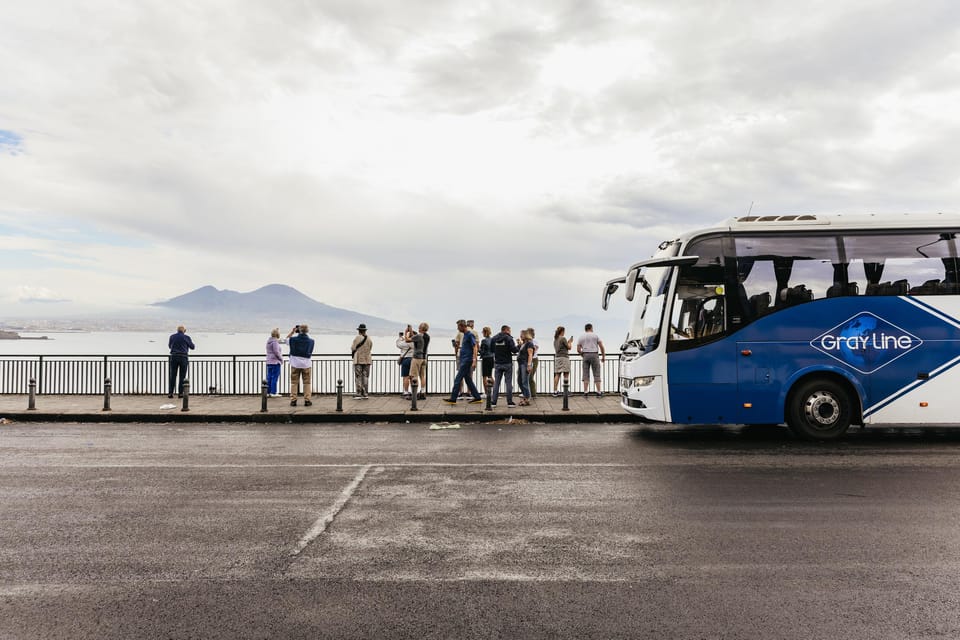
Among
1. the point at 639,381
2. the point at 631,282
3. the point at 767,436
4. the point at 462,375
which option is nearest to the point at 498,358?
the point at 462,375

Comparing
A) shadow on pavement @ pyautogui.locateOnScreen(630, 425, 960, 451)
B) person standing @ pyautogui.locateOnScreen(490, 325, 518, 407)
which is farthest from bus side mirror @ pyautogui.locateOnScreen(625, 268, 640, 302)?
person standing @ pyautogui.locateOnScreen(490, 325, 518, 407)

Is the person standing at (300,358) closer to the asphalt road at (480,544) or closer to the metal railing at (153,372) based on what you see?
the metal railing at (153,372)

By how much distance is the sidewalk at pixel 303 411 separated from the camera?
13.9m

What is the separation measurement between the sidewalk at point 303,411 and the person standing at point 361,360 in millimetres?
844

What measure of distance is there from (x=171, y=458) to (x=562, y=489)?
5787mm

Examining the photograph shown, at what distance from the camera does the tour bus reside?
10617 mm

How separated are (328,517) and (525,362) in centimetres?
1082

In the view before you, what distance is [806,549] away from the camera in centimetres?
499

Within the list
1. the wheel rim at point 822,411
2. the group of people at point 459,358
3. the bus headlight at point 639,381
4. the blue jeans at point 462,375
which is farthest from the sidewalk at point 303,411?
the wheel rim at point 822,411

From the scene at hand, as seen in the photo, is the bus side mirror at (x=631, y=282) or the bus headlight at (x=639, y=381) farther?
the bus headlight at (x=639, y=381)

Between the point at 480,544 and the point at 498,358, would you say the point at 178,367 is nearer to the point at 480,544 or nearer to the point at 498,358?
the point at 498,358

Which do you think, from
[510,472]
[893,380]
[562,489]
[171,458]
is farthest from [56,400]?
[893,380]

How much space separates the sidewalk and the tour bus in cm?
331

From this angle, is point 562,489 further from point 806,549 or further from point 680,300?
point 680,300
